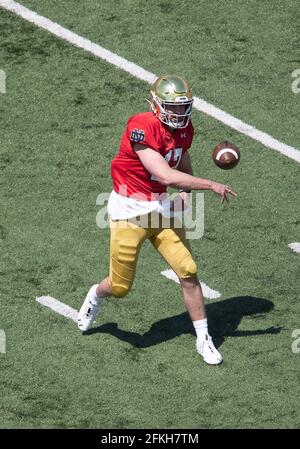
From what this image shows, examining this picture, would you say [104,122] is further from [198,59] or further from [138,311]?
[138,311]

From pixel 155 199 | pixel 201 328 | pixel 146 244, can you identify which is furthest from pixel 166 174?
pixel 146 244

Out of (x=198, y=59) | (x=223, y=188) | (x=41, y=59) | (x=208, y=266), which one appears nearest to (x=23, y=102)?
(x=41, y=59)

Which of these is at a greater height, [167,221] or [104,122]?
[167,221]

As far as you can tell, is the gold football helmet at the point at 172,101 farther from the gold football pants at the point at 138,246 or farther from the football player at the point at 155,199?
the gold football pants at the point at 138,246

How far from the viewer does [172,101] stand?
9016mm

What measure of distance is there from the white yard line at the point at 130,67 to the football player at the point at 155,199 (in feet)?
8.68

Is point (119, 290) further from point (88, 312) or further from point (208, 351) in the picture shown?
point (208, 351)

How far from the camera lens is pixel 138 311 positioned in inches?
391

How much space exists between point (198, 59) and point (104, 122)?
1373 millimetres

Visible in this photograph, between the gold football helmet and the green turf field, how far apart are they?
5.20 feet

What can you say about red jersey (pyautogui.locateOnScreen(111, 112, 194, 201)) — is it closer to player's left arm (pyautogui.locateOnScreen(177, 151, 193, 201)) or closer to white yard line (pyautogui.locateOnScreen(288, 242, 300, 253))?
player's left arm (pyautogui.locateOnScreen(177, 151, 193, 201))

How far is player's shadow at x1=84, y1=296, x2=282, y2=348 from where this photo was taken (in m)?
9.64

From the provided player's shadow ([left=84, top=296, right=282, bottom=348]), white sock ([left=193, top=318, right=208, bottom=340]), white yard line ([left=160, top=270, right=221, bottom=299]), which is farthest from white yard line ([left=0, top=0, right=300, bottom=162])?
white sock ([left=193, top=318, right=208, bottom=340])

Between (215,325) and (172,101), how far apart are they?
5.90 feet
